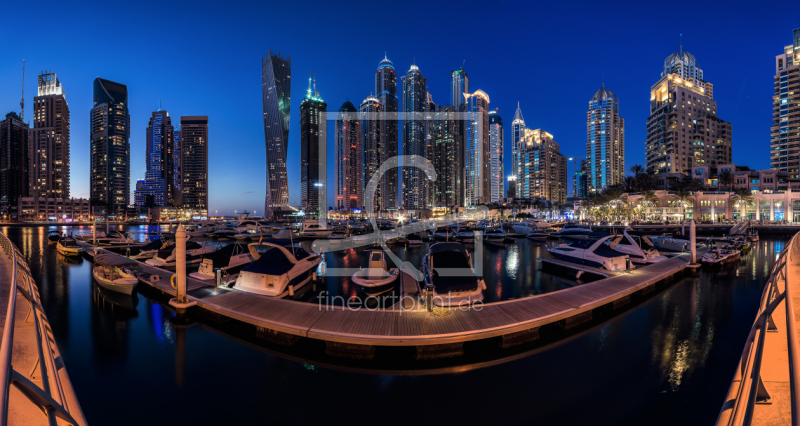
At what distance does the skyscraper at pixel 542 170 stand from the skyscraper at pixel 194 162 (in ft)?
665

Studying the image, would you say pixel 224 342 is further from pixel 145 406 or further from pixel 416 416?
pixel 416 416

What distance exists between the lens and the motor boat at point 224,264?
1708cm

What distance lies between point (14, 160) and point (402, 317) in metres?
215

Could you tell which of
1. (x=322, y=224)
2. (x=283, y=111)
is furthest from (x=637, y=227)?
(x=283, y=111)

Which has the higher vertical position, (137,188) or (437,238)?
(137,188)

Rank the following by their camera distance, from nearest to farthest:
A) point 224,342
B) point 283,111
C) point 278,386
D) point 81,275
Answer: point 278,386 < point 224,342 < point 81,275 < point 283,111

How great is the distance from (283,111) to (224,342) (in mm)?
136046

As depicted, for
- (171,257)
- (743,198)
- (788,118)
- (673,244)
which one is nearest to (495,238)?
(673,244)

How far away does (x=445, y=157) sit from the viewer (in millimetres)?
188250

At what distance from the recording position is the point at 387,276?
1727cm

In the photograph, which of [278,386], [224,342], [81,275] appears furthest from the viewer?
[81,275]

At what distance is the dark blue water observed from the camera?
750cm

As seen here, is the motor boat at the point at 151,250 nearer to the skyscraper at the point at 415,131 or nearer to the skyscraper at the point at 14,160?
the skyscraper at the point at 415,131

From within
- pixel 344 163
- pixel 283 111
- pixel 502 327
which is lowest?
pixel 502 327
